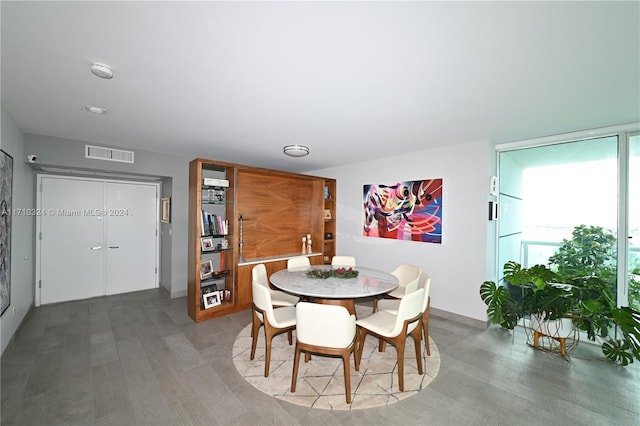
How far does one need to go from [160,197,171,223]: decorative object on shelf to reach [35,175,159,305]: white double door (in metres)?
0.17

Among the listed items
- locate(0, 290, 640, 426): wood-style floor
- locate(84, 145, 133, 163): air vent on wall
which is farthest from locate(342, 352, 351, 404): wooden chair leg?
locate(84, 145, 133, 163): air vent on wall

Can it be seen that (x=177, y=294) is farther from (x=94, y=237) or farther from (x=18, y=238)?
(x=18, y=238)

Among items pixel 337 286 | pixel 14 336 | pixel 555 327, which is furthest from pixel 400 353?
pixel 14 336

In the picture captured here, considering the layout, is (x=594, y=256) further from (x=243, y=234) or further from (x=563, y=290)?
(x=243, y=234)

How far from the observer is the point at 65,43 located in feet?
5.23

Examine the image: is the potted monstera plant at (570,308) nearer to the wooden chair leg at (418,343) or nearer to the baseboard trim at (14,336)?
the wooden chair leg at (418,343)

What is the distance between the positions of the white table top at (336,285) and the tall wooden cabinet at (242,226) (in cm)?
132

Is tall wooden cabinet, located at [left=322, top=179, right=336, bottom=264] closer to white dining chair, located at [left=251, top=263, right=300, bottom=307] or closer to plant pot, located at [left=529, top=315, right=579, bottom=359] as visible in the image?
white dining chair, located at [left=251, top=263, right=300, bottom=307]

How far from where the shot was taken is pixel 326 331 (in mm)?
2092

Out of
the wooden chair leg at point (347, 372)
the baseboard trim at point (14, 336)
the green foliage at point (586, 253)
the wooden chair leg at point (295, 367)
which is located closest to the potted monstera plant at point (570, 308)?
the green foliage at point (586, 253)

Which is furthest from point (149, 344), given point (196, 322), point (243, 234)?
point (243, 234)

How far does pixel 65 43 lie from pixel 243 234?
11.5ft

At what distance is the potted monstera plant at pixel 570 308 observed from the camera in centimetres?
260

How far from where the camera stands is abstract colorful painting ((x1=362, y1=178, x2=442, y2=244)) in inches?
160
